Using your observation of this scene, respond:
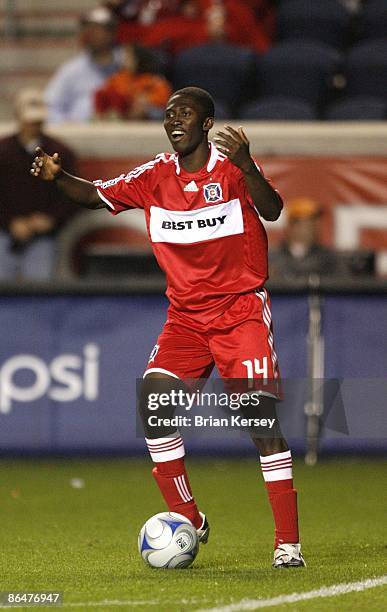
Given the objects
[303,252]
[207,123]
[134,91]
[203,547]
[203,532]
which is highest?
[134,91]

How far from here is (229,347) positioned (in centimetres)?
612

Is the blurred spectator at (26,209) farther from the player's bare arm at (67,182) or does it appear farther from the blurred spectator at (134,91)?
the player's bare arm at (67,182)

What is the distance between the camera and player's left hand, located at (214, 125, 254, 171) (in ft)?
18.7

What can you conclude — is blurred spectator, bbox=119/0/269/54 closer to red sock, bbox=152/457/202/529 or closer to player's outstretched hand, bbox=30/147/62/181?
player's outstretched hand, bbox=30/147/62/181

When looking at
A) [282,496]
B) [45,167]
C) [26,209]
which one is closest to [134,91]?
[26,209]

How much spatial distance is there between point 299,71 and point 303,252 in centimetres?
293

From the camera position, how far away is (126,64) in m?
12.7

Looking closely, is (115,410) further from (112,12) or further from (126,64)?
(112,12)

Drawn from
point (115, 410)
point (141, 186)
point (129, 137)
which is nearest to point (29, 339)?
point (115, 410)

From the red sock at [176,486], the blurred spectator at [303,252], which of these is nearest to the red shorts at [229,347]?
the red sock at [176,486]

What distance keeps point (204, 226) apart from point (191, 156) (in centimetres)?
32

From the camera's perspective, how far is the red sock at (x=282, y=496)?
5891mm

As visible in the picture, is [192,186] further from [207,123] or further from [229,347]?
[229,347]

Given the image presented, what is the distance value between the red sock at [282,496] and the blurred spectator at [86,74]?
7566mm
